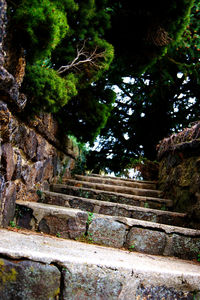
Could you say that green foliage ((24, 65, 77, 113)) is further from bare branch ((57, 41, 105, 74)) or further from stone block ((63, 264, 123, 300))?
stone block ((63, 264, 123, 300))

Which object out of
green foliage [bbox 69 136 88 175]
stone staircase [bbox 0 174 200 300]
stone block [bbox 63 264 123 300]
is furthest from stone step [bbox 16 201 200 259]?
green foliage [bbox 69 136 88 175]

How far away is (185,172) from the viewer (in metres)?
3.00

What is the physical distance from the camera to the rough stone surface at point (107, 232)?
2078mm

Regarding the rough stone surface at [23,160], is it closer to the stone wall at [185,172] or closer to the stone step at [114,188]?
the stone step at [114,188]

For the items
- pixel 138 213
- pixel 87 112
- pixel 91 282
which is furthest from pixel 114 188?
pixel 91 282

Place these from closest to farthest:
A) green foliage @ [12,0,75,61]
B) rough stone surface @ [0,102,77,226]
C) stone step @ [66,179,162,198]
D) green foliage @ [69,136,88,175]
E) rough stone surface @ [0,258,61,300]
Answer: rough stone surface @ [0,258,61,300]
green foliage @ [12,0,75,61]
rough stone surface @ [0,102,77,226]
stone step @ [66,179,162,198]
green foliage @ [69,136,88,175]

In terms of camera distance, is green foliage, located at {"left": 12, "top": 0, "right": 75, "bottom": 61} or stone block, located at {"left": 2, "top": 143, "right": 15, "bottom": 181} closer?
green foliage, located at {"left": 12, "top": 0, "right": 75, "bottom": 61}

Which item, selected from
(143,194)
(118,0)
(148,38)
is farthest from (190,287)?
(118,0)

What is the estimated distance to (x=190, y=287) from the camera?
1.38 m

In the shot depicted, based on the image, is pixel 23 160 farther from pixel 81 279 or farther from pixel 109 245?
pixel 81 279

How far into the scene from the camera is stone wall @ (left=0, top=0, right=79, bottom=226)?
165 centimetres

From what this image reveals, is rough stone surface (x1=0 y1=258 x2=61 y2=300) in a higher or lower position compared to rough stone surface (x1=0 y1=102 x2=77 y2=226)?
lower

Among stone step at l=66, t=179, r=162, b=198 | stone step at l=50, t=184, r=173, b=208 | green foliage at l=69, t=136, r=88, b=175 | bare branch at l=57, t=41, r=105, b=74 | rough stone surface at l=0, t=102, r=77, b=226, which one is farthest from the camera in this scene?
green foliage at l=69, t=136, r=88, b=175

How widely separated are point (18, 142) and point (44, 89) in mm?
559
